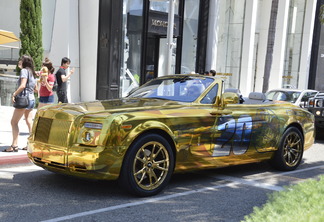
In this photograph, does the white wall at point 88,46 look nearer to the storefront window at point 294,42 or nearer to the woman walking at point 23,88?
the woman walking at point 23,88

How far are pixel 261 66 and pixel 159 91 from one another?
66.1ft

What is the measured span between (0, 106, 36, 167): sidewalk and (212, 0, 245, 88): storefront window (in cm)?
1350

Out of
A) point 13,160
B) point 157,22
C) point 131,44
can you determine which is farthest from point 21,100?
point 157,22

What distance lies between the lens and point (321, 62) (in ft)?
104

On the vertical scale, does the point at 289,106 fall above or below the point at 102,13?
below

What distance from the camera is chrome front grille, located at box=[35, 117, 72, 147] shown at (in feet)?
16.7

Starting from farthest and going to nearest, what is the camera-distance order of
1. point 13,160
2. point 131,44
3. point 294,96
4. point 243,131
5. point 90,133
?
point 131,44
point 294,96
point 13,160
point 243,131
point 90,133

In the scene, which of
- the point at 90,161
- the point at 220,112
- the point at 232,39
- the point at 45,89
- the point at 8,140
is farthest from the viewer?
the point at 232,39

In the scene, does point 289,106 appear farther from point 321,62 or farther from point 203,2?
point 321,62

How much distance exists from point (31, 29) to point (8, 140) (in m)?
6.29

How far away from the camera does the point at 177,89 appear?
254 inches

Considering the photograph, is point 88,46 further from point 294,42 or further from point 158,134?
point 294,42

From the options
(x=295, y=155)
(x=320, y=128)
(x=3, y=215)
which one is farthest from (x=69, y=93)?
(x=3, y=215)

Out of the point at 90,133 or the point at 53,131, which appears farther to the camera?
the point at 53,131
